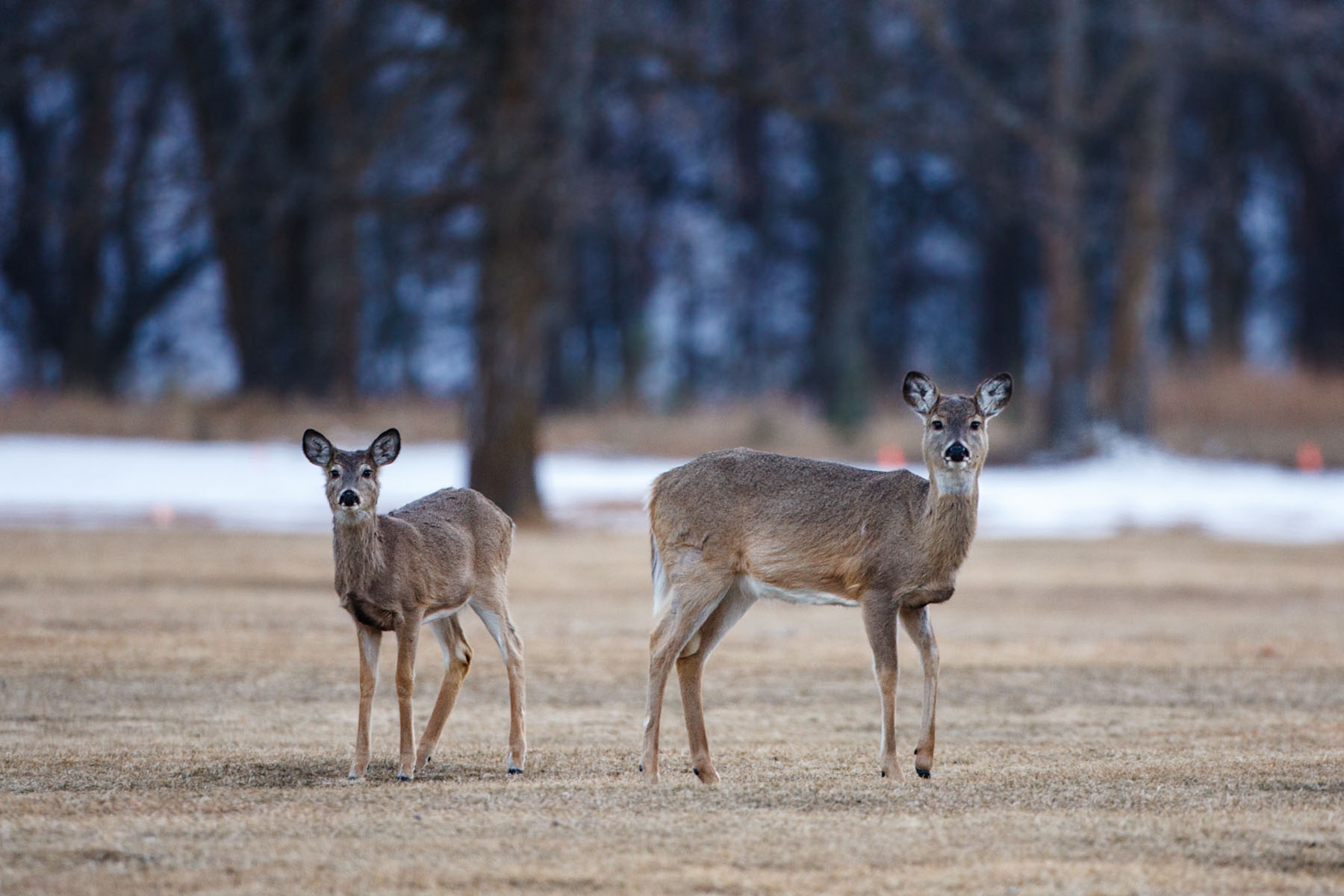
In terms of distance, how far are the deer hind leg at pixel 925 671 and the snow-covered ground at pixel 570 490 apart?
14.8 metres

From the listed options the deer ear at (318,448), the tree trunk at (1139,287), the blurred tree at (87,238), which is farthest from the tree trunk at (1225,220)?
the deer ear at (318,448)

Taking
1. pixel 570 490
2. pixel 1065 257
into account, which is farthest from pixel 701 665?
pixel 1065 257

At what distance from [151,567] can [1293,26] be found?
22.1 m

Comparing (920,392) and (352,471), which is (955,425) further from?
(352,471)

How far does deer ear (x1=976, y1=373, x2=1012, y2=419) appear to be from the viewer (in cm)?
835

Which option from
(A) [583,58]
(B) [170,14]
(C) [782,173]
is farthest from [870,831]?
(C) [782,173]

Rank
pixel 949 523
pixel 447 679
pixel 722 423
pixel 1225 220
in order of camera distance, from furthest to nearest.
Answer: pixel 1225 220, pixel 722 423, pixel 447 679, pixel 949 523

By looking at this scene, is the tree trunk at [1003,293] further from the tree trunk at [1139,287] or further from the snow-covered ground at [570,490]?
the snow-covered ground at [570,490]

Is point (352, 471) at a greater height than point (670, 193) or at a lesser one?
lesser

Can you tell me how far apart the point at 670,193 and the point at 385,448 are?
4534 cm

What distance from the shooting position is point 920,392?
27.4ft

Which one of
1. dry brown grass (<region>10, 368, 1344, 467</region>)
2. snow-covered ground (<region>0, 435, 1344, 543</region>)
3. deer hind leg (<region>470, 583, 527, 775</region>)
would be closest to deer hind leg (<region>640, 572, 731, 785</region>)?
deer hind leg (<region>470, 583, 527, 775</region>)

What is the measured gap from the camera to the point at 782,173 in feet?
177

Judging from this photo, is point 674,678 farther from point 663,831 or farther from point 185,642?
point 663,831
